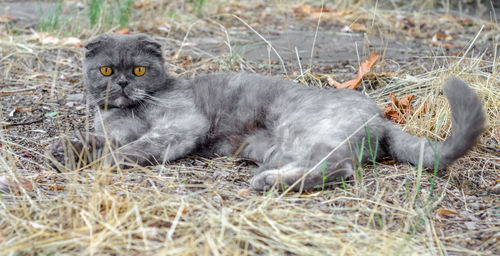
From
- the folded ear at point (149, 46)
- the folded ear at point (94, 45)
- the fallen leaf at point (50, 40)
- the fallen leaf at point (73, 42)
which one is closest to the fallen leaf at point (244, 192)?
the folded ear at point (149, 46)

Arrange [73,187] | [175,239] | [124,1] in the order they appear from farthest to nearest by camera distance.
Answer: [124,1]
[73,187]
[175,239]

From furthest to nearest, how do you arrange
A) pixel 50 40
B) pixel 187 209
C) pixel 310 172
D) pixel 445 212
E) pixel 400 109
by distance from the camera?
→ pixel 50 40 → pixel 400 109 → pixel 310 172 → pixel 445 212 → pixel 187 209

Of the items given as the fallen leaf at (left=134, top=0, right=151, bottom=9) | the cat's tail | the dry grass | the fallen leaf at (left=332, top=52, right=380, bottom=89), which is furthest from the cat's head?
the fallen leaf at (left=134, top=0, right=151, bottom=9)

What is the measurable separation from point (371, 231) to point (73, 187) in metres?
1.19

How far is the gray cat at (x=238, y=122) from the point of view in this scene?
2441 mm

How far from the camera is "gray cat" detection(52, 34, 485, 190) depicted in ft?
8.01

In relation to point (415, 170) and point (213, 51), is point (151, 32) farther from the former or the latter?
point (415, 170)

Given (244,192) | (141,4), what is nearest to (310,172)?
(244,192)

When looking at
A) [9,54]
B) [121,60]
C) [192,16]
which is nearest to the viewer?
[121,60]

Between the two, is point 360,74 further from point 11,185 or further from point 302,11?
point 302,11

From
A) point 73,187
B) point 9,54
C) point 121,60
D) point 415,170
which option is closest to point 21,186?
point 73,187

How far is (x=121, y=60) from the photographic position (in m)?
3.00

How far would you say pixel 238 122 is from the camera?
2.95m

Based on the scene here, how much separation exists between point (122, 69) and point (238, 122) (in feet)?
2.48
